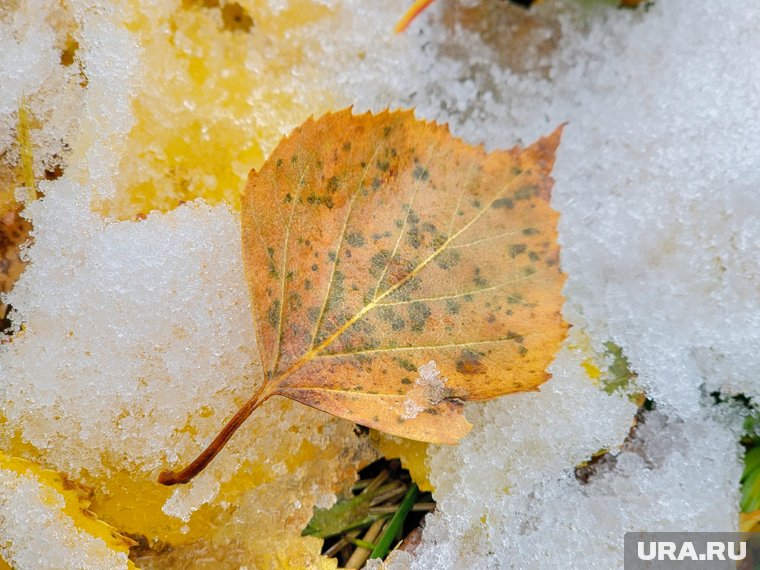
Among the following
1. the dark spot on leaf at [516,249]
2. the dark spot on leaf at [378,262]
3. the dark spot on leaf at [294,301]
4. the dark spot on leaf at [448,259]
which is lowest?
the dark spot on leaf at [294,301]

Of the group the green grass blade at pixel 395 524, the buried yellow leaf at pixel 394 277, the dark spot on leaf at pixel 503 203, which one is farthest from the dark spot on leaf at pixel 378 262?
the green grass blade at pixel 395 524

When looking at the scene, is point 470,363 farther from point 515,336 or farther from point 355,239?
point 355,239

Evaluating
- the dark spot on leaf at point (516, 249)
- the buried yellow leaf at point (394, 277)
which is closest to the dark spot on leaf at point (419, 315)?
the buried yellow leaf at point (394, 277)

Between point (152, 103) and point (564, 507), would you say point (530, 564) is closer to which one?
point (564, 507)

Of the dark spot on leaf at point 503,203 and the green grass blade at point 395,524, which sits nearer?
the dark spot on leaf at point 503,203

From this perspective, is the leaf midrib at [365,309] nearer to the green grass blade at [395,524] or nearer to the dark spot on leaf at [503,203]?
the dark spot on leaf at [503,203]

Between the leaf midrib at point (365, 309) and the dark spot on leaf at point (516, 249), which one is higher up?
the dark spot on leaf at point (516, 249)

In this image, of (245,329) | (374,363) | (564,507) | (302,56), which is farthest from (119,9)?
(564,507)

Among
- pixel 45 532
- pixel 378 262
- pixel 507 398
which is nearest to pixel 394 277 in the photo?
pixel 378 262
